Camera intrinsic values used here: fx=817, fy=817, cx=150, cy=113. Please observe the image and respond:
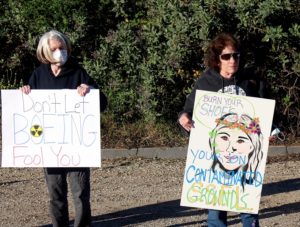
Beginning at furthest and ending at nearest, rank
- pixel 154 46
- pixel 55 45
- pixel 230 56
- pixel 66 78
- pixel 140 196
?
pixel 154 46 → pixel 140 196 → pixel 66 78 → pixel 55 45 → pixel 230 56

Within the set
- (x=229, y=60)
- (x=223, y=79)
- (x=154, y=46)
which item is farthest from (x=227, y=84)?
(x=154, y=46)

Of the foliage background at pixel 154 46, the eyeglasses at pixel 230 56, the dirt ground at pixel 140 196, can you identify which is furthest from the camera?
the foliage background at pixel 154 46

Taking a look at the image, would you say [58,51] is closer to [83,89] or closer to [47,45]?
[47,45]

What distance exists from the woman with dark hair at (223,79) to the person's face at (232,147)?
24 centimetres

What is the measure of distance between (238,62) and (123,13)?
232 inches

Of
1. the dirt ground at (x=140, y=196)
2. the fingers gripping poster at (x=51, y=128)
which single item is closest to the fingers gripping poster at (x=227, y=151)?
the fingers gripping poster at (x=51, y=128)

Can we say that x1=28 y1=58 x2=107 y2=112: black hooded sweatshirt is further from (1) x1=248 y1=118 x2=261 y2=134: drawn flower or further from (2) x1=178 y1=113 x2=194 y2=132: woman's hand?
(1) x1=248 y1=118 x2=261 y2=134: drawn flower

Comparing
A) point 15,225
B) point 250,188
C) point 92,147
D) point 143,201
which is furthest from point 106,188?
point 250,188

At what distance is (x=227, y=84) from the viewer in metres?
5.75

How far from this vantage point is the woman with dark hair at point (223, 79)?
5707 millimetres

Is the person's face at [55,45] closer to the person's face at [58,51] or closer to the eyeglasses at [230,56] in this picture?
the person's face at [58,51]

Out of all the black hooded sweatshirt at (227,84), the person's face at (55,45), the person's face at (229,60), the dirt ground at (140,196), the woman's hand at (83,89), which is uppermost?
the person's face at (55,45)

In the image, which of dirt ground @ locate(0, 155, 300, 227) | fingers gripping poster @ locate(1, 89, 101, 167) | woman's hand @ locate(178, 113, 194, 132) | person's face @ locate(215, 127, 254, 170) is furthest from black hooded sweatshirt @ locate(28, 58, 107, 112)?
dirt ground @ locate(0, 155, 300, 227)

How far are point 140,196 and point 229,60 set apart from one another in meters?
2.85
